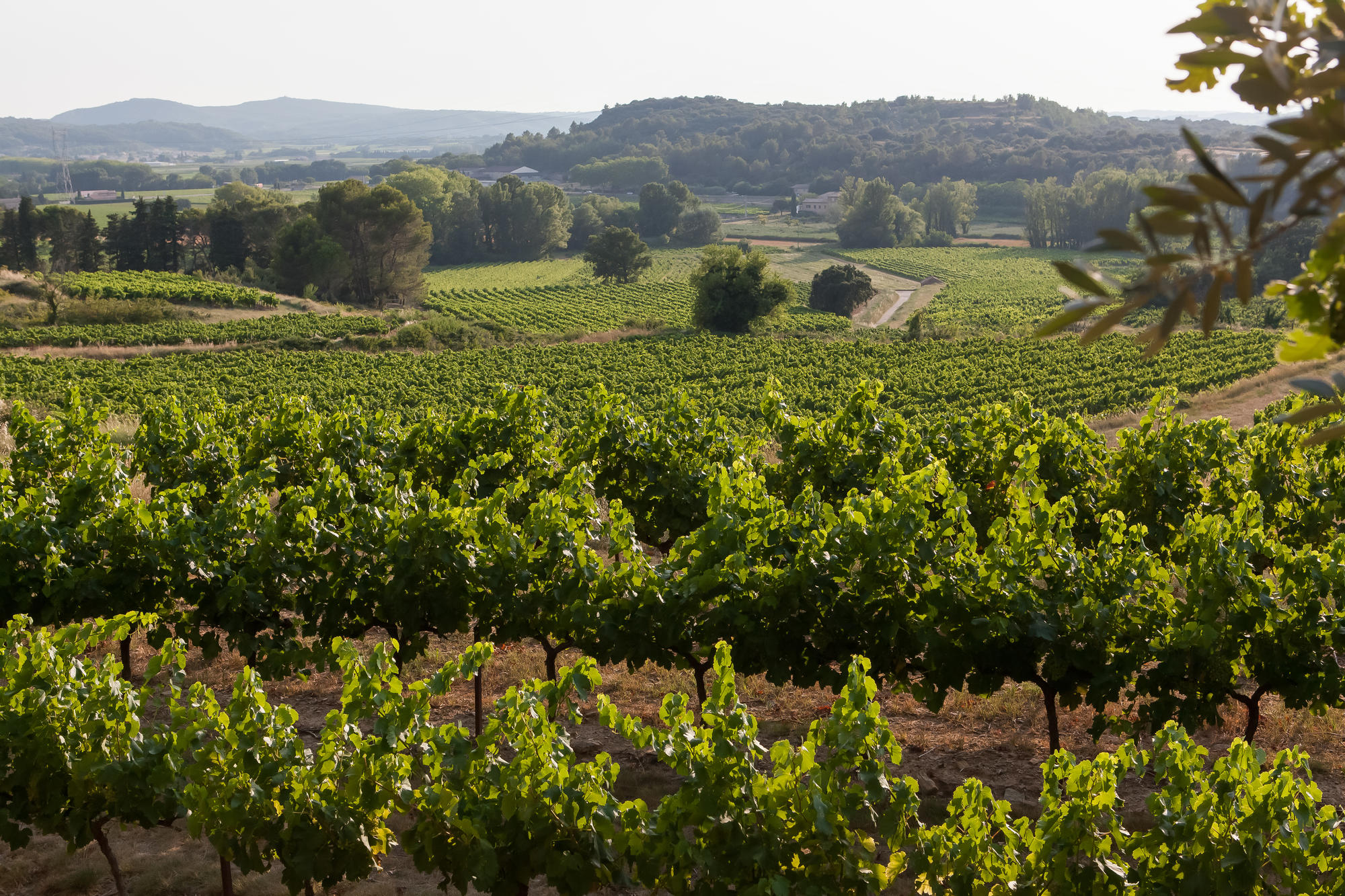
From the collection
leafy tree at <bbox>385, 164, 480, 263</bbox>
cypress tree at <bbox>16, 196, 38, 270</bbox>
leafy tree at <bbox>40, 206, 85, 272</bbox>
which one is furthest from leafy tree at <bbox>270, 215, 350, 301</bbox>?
leafy tree at <bbox>385, 164, 480, 263</bbox>

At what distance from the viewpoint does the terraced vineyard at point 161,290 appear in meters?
58.3

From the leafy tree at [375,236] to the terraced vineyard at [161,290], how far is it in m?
7.09

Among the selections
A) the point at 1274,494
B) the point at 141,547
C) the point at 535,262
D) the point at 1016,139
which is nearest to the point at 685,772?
the point at 141,547

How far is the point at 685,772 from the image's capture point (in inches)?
218

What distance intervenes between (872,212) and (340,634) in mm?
110359

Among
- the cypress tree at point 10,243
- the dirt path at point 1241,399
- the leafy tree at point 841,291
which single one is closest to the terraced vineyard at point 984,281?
the leafy tree at point 841,291

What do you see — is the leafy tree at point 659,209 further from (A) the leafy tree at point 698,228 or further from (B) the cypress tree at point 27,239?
(B) the cypress tree at point 27,239

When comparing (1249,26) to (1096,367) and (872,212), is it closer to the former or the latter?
(1096,367)

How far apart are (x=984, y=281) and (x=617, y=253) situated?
A: 111 ft

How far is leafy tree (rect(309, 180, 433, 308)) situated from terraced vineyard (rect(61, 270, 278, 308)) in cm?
709

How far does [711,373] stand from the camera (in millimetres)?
46156

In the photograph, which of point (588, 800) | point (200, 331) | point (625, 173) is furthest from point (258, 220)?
point (625, 173)

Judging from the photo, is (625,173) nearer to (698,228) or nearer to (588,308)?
(698,228)

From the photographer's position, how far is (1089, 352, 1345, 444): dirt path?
27984mm
